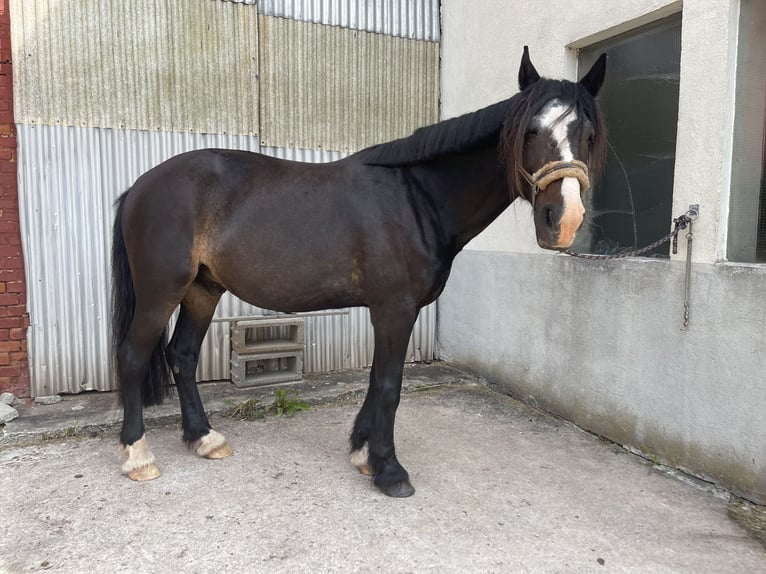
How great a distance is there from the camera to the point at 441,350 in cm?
525

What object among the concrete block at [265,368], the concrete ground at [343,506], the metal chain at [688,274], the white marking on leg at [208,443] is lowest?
the concrete ground at [343,506]

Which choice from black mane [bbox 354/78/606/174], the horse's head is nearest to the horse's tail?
black mane [bbox 354/78/606/174]

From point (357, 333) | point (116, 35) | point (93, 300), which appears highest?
point (116, 35)

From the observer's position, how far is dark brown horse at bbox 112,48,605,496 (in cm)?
Answer: 257

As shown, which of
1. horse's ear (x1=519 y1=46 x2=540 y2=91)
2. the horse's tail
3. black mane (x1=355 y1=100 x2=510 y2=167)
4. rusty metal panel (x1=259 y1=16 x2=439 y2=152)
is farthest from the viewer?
rusty metal panel (x1=259 y1=16 x2=439 y2=152)

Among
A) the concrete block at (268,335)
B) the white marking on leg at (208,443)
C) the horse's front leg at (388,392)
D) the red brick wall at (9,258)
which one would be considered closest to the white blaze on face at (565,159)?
the horse's front leg at (388,392)

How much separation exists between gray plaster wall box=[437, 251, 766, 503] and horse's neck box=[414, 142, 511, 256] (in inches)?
47.7

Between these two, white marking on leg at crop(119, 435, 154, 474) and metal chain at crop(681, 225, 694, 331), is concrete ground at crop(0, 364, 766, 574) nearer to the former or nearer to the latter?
white marking on leg at crop(119, 435, 154, 474)

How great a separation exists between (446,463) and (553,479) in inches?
23.9

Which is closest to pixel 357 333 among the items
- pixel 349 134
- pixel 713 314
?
pixel 349 134

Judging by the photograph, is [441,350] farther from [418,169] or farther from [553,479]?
[418,169]

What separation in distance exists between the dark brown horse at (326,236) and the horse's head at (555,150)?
21cm

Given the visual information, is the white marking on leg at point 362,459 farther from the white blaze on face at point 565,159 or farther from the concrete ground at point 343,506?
the white blaze on face at point 565,159

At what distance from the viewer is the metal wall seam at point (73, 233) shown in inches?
149
